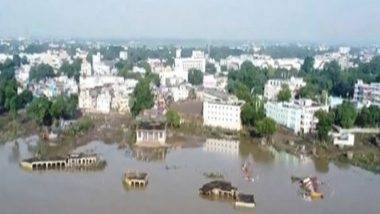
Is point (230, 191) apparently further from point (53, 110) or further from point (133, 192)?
point (53, 110)

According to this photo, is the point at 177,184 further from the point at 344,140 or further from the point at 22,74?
the point at 22,74

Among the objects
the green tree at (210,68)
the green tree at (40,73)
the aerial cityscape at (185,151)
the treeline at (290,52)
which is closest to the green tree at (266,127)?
the aerial cityscape at (185,151)

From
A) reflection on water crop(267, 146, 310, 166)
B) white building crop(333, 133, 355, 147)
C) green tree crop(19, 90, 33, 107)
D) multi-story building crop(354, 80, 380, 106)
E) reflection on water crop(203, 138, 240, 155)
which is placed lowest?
reflection on water crop(203, 138, 240, 155)

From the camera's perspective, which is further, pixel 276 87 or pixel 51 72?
pixel 51 72

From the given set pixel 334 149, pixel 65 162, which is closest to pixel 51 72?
pixel 65 162

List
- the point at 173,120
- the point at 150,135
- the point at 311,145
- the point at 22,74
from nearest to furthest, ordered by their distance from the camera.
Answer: the point at 311,145, the point at 150,135, the point at 173,120, the point at 22,74

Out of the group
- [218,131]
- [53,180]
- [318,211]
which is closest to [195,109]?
[218,131]

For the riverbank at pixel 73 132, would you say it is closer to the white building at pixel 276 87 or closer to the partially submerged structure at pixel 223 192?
the partially submerged structure at pixel 223 192

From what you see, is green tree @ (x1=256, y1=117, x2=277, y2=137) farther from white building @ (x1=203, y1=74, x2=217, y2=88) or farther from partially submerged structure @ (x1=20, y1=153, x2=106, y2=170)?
white building @ (x1=203, y1=74, x2=217, y2=88)

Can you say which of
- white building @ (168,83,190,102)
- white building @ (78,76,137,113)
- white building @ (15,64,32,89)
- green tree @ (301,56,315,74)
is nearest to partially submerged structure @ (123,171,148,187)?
white building @ (78,76,137,113)
